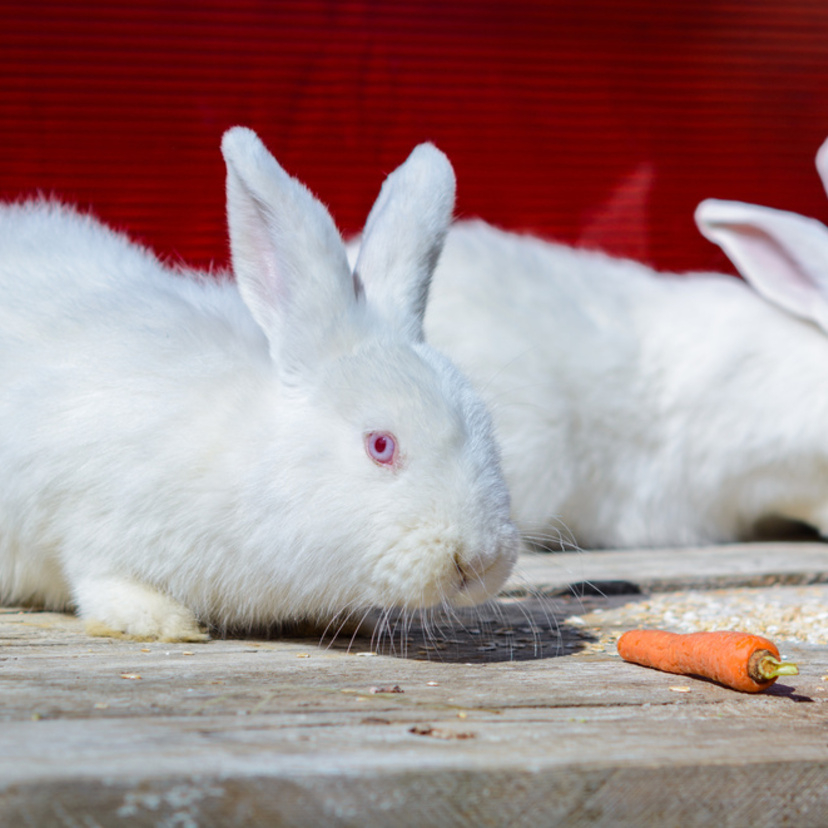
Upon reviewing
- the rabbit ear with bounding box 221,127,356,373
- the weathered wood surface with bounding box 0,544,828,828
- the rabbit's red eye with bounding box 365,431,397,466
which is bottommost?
the weathered wood surface with bounding box 0,544,828,828

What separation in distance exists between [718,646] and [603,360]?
1659mm

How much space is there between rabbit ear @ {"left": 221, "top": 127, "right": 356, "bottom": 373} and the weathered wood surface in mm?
519

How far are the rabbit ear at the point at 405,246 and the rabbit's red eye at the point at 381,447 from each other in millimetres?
260

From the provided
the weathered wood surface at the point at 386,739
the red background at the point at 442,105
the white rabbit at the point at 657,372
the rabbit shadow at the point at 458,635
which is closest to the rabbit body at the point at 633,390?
the white rabbit at the point at 657,372

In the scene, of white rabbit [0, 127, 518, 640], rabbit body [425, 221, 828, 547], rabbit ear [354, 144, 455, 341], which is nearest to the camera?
white rabbit [0, 127, 518, 640]

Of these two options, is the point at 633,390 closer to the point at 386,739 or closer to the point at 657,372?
the point at 657,372

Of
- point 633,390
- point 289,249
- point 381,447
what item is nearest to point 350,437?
point 381,447

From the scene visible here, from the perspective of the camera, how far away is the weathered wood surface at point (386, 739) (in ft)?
3.73

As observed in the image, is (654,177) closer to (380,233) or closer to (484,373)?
(484,373)

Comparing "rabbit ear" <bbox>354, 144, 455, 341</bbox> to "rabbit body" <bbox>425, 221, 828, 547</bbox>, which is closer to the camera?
"rabbit ear" <bbox>354, 144, 455, 341</bbox>

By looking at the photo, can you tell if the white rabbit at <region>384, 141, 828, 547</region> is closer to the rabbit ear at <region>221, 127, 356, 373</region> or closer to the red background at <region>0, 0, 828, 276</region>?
the red background at <region>0, 0, 828, 276</region>

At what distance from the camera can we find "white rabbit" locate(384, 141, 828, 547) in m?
3.11

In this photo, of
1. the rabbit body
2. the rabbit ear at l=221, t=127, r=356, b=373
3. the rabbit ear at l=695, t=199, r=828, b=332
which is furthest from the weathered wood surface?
the rabbit ear at l=695, t=199, r=828, b=332

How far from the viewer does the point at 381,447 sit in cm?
172
